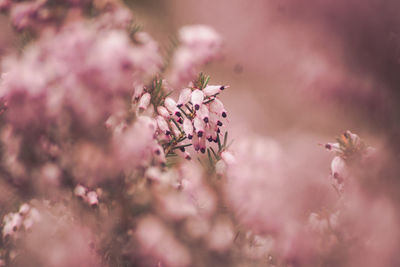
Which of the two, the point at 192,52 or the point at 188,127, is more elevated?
the point at 192,52

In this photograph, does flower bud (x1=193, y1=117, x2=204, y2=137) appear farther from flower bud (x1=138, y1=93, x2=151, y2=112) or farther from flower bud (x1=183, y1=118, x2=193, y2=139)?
flower bud (x1=138, y1=93, x2=151, y2=112)

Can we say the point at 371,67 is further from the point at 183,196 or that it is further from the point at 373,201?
the point at 183,196

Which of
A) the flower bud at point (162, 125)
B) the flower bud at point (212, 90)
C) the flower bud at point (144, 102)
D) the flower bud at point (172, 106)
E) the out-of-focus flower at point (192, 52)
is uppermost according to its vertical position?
the out-of-focus flower at point (192, 52)

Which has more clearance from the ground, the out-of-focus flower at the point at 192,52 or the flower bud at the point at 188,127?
the out-of-focus flower at the point at 192,52

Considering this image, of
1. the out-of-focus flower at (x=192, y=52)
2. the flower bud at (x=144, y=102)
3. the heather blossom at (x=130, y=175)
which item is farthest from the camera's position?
the out-of-focus flower at (x=192, y=52)

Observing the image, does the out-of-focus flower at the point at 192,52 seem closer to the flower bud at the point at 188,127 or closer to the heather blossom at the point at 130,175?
the heather blossom at the point at 130,175

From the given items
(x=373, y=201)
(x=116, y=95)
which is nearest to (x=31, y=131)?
(x=116, y=95)

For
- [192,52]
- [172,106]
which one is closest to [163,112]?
[172,106]

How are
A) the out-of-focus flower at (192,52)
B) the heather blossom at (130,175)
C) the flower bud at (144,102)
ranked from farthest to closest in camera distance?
1. the out-of-focus flower at (192,52)
2. the flower bud at (144,102)
3. the heather blossom at (130,175)

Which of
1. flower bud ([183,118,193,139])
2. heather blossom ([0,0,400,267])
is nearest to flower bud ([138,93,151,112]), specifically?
heather blossom ([0,0,400,267])

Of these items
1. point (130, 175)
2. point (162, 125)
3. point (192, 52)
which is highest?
point (192, 52)

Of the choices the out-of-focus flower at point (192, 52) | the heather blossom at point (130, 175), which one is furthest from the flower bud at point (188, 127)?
the out-of-focus flower at point (192, 52)

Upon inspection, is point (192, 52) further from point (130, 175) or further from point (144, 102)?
point (130, 175)
